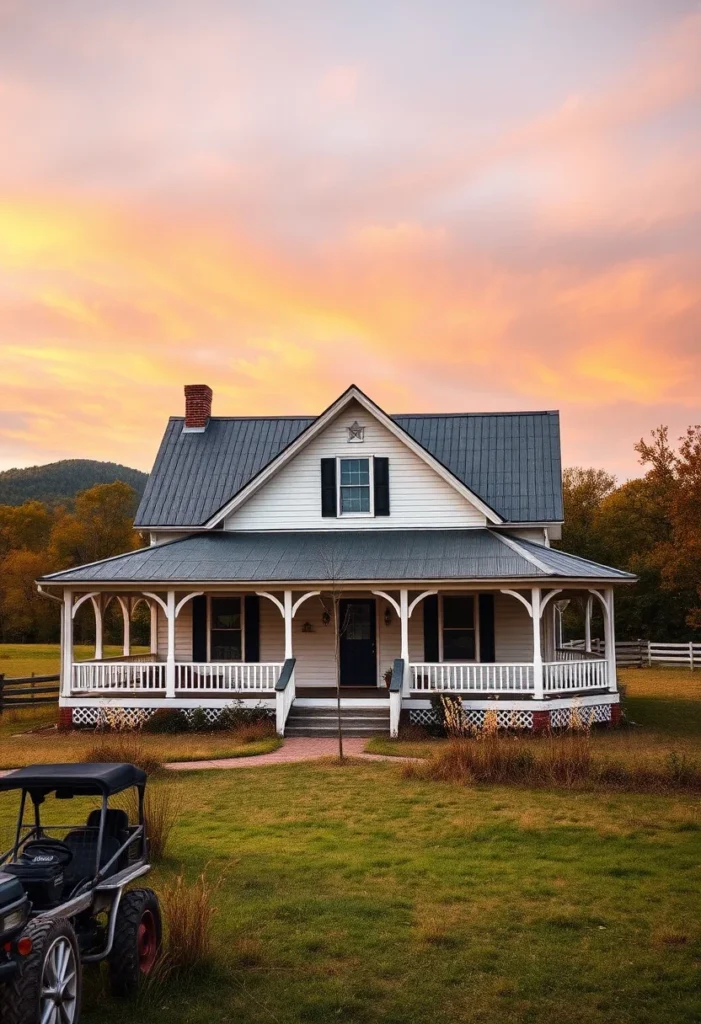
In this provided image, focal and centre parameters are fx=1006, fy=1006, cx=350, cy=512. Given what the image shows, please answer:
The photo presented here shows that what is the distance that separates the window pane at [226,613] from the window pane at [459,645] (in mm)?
5410

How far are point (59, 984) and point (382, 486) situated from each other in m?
20.5

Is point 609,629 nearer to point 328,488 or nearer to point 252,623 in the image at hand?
point 328,488

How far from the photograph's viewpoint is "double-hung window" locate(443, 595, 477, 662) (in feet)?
81.8

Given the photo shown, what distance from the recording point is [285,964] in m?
7.84

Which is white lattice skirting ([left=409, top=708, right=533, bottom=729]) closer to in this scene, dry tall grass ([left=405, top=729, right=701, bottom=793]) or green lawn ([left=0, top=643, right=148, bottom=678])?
dry tall grass ([left=405, top=729, right=701, bottom=793])

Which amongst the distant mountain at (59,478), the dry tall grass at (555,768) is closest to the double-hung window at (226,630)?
the dry tall grass at (555,768)

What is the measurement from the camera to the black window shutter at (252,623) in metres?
25.8

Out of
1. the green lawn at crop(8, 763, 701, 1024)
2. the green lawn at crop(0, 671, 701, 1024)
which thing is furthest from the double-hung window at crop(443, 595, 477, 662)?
the green lawn at crop(8, 763, 701, 1024)

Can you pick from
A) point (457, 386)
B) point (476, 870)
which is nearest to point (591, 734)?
point (476, 870)

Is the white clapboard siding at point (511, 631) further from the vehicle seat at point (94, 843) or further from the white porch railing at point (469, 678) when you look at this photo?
the vehicle seat at point (94, 843)

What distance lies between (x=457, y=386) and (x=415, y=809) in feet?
94.5

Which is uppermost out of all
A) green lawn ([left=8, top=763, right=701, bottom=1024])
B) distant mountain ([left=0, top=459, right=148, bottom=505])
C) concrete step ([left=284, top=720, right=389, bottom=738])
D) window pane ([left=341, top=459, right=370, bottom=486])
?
distant mountain ([left=0, top=459, right=148, bottom=505])

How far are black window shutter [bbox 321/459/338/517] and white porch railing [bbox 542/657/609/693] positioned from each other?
711 centimetres

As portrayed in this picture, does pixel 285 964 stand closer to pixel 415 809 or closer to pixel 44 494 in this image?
pixel 415 809
